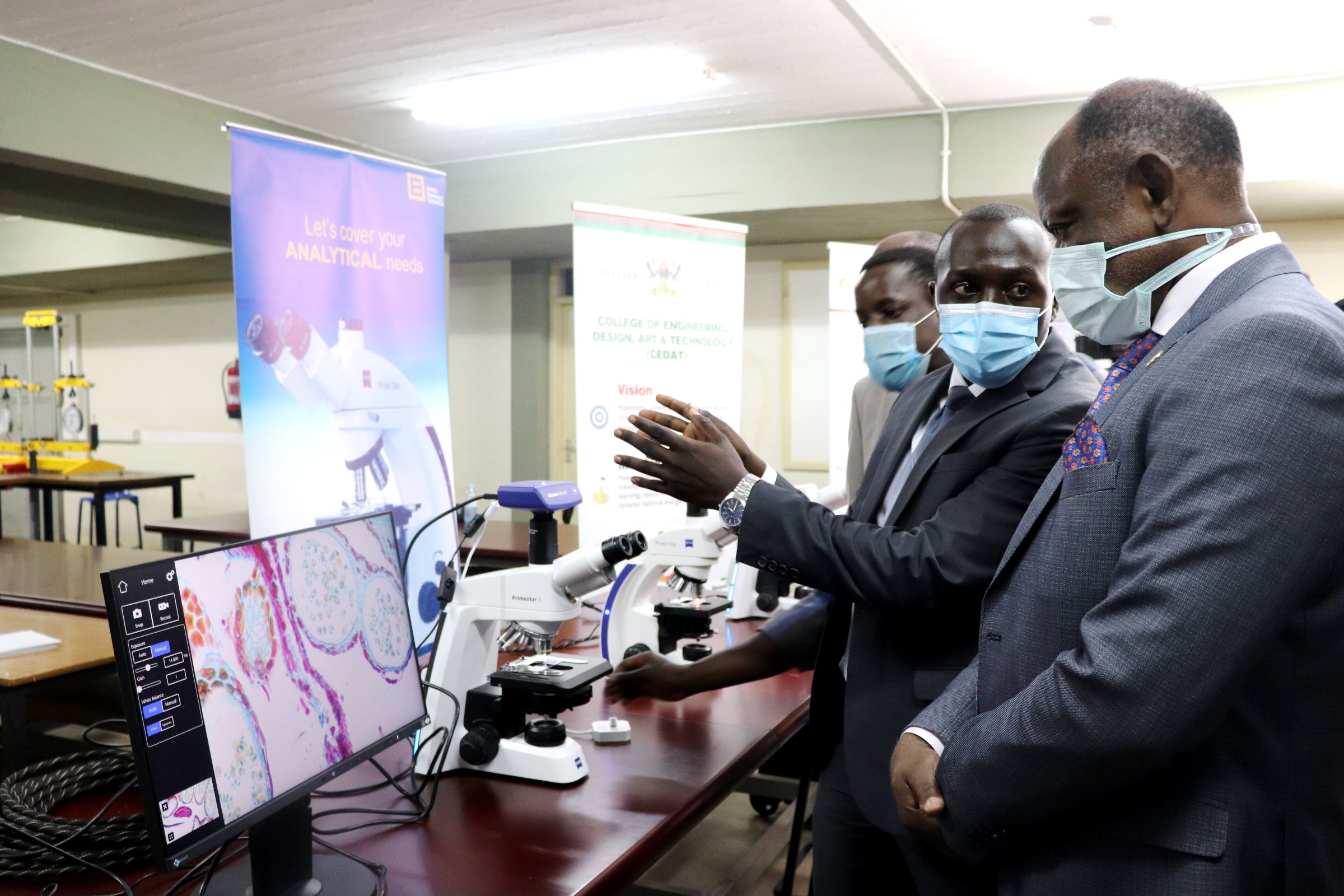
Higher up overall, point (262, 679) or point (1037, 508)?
point (1037, 508)

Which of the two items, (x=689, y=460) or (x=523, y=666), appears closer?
(x=689, y=460)

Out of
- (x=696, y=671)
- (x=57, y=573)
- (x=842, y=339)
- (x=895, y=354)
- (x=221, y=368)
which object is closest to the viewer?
(x=696, y=671)

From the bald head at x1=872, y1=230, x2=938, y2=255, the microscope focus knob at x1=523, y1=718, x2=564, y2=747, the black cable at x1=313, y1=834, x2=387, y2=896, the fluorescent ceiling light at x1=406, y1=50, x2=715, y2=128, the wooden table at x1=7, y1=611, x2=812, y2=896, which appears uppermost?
the fluorescent ceiling light at x1=406, y1=50, x2=715, y2=128

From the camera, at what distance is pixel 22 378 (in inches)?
400

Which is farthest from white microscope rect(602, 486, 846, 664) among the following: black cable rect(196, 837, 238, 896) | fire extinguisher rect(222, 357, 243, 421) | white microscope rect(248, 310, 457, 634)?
fire extinguisher rect(222, 357, 243, 421)

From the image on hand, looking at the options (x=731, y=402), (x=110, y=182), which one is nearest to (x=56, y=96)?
(x=110, y=182)

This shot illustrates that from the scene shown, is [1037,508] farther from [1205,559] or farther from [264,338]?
[264,338]

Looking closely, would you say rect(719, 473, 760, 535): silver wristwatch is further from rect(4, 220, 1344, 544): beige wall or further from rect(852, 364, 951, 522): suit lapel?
rect(4, 220, 1344, 544): beige wall

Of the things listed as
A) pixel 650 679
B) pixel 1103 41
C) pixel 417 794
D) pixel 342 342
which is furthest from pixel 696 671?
pixel 1103 41

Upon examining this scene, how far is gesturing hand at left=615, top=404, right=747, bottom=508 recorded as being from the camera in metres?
1.38

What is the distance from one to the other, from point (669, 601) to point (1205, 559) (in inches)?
66.6

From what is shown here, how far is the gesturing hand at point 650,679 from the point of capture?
1.91 meters

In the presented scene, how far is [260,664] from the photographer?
1.07 meters

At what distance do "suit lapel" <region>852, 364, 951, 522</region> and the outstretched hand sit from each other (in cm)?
23
